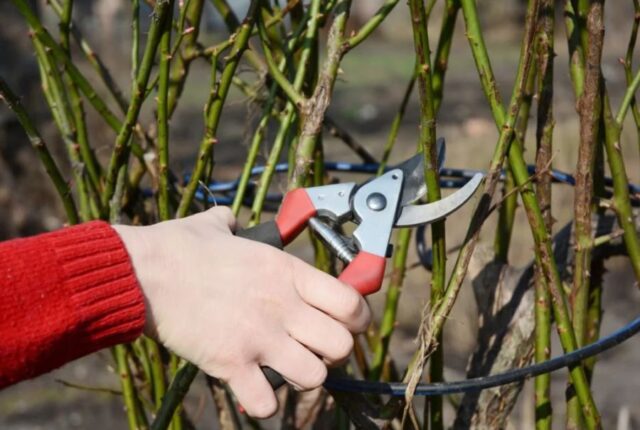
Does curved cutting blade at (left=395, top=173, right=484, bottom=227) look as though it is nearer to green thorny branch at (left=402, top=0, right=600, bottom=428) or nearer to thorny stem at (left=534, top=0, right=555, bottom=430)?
green thorny branch at (left=402, top=0, right=600, bottom=428)

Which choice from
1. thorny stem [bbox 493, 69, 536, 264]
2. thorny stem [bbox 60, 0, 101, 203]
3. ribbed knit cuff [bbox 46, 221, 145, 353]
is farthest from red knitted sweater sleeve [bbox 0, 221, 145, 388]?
thorny stem [bbox 493, 69, 536, 264]

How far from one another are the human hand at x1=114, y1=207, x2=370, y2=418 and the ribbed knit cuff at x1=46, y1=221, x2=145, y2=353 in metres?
0.02

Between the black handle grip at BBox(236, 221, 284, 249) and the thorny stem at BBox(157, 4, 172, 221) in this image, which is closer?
the black handle grip at BBox(236, 221, 284, 249)

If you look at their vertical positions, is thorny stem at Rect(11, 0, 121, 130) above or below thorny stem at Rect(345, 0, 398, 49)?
below

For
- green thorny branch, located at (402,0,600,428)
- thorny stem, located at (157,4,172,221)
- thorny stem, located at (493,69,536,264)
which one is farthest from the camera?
thorny stem, located at (493,69,536,264)

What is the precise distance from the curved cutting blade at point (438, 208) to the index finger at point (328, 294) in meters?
0.21

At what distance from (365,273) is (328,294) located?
4.4 inches

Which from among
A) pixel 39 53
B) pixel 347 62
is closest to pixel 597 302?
pixel 39 53

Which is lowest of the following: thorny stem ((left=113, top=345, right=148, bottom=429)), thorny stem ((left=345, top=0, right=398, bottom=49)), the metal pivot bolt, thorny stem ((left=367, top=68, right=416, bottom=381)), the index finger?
thorny stem ((left=113, top=345, right=148, bottom=429))

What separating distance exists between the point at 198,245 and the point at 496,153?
0.48m

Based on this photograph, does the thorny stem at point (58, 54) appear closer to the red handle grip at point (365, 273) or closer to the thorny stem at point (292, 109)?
the thorny stem at point (292, 109)

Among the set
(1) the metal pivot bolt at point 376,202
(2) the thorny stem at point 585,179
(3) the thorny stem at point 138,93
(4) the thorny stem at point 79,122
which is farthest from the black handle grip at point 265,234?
(4) the thorny stem at point 79,122

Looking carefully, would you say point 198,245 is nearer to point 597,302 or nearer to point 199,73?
point 597,302

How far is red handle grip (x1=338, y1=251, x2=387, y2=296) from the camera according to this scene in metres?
1.27
